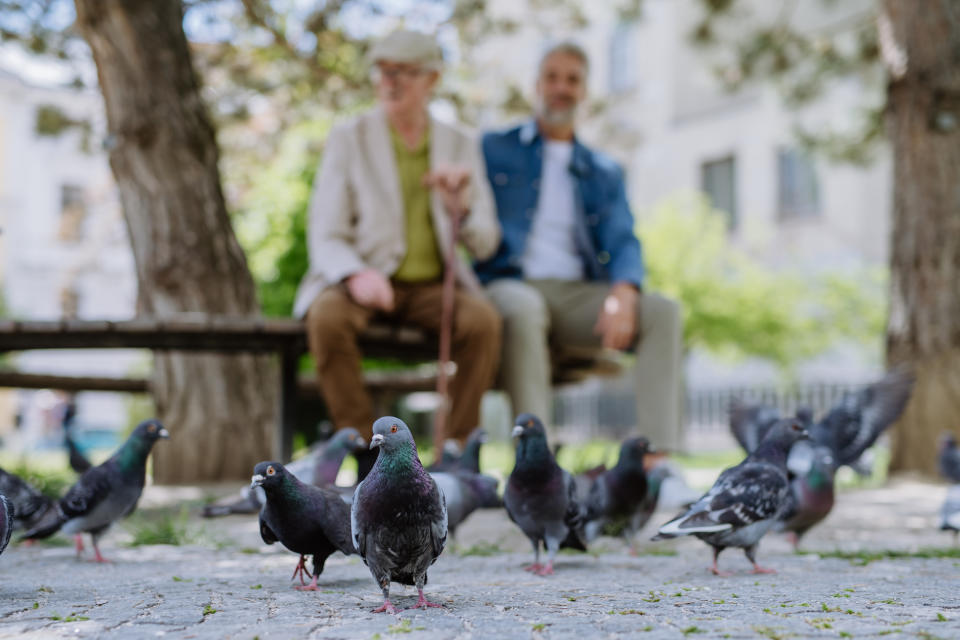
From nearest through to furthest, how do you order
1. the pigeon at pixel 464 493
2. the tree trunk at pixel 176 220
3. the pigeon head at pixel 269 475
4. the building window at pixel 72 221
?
1. the pigeon head at pixel 269 475
2. the pigeon at pixel 464 493
3. the tree trunk at pixel 176 220
4. the building window at pixel 72 221

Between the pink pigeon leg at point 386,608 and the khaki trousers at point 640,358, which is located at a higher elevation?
the khaki trousers at point 640,358

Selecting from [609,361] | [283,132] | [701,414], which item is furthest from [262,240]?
[701,414]

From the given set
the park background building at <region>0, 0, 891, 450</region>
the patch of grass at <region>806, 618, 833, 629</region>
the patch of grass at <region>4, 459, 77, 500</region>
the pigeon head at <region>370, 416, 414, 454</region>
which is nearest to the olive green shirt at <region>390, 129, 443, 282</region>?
the patch of grass at <region>4, 459, 77, 500</region>

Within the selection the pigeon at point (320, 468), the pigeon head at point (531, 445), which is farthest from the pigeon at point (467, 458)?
the pigeon head at point (531, 445)

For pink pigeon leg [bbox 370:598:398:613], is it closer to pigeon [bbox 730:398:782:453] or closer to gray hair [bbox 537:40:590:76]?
pigeon [bbox 730:398:782:453]

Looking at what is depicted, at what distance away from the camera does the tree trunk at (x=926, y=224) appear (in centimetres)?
817

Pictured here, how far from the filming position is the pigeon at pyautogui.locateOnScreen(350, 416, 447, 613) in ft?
10.0

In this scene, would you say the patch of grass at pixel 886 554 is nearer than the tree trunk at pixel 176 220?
Yes

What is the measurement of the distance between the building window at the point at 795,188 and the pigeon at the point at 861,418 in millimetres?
20817

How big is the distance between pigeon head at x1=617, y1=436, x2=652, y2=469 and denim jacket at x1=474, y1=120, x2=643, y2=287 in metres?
1.84

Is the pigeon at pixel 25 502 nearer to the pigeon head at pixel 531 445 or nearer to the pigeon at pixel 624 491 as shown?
the pigeon head at pixel 531 445

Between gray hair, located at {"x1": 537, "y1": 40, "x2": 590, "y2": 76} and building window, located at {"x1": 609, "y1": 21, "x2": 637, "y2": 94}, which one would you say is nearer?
gray hair, located at {"x1": 537, "y1": 40, "x2": 590, "y2": 76}

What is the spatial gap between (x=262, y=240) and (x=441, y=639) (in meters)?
12.0

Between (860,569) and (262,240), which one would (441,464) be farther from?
(262,240)
